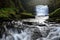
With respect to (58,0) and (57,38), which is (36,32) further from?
(58,0)

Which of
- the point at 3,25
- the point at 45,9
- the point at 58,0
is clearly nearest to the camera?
the point at 3,25

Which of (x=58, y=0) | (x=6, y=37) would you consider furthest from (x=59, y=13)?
(x=58, y=0)

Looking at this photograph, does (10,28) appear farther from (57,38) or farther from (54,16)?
(54,16)

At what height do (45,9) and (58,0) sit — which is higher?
(58,0)

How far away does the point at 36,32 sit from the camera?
758 centimetres

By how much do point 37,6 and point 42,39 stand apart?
45.3 ft

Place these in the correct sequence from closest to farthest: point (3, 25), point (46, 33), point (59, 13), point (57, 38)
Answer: point (57, 38) → point (46, 33) → point (3, 25) → point (59, 13)

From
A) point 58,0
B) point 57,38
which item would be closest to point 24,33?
point 57,38

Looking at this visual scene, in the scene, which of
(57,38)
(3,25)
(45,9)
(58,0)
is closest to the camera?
(57,38)

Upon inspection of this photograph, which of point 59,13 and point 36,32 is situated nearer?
point 36,32

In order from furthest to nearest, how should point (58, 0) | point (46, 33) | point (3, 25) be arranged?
point (58, 0) < point (3, 25) < point (46, 33)

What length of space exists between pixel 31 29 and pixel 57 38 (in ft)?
6.11

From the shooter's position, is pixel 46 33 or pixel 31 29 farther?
pixel 31 29

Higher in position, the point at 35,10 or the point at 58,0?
the point at 58,0
